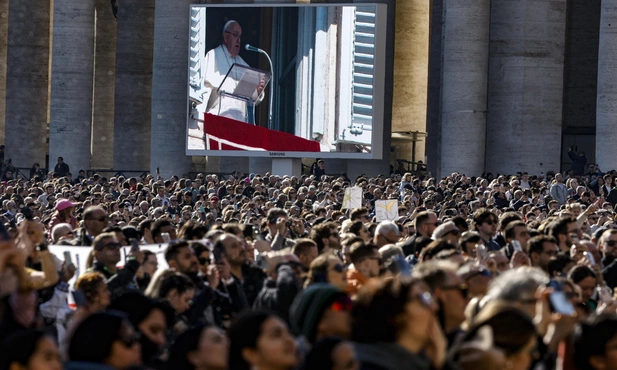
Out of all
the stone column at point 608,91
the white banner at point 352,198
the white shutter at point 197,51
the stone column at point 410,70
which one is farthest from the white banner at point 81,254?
the stone column at point 410,70

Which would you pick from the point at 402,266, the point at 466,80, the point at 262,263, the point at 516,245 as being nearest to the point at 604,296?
the point at 402,266

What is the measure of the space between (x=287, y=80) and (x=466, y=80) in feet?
20.3

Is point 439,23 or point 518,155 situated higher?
point 439,23

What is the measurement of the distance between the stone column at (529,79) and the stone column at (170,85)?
10.3 m

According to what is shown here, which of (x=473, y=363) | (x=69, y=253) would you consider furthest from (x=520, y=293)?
(x=69, y=253)

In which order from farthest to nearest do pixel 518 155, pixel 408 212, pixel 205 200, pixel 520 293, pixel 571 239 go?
pixel 518 155, pixel 205 200, pixel 408 212, pixel 571 239, pixel 520 293

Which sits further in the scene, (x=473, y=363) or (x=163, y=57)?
(x=163, y=57)

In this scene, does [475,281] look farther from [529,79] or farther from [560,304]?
[529,79]

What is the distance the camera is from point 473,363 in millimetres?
7227

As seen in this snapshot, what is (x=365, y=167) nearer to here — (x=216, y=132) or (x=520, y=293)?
(x=216, y=132)

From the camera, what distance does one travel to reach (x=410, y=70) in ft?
202

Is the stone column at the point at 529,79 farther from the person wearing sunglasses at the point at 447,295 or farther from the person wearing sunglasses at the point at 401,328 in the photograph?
the person wearing sunglasses at the point at 401,328

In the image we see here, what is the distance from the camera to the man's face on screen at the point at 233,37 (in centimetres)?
4766

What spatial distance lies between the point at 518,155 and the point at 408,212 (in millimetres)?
18206
